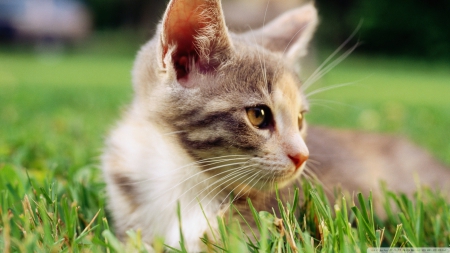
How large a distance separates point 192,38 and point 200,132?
378 mm

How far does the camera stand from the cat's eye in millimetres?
1728

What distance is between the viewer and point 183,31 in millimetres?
1777

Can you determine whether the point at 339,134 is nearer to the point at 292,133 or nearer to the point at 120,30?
the point at 292,133

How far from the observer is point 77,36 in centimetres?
1977

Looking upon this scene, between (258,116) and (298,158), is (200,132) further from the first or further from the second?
(298,158)

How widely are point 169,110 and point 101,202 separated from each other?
499 mm

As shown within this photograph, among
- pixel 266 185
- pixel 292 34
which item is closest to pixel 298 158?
pixel 266 185

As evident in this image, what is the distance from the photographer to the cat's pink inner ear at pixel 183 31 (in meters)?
1.70

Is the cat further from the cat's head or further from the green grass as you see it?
the green grass

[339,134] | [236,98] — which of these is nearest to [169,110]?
[236,98]

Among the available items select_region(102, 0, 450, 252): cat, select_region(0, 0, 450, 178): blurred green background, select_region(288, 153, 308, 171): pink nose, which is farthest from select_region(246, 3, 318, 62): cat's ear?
select_region(288, 153, 308, 171): pink nose

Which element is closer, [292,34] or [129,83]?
[292,34]

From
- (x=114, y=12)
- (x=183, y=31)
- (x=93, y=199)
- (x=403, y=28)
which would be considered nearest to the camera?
(x=183, y=31)

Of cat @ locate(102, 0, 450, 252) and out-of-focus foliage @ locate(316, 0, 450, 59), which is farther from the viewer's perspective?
out-of-focus foliage @ locate(316, 0, 450, 59)
